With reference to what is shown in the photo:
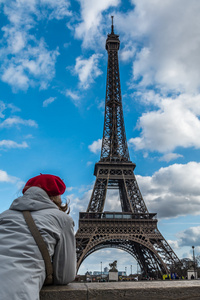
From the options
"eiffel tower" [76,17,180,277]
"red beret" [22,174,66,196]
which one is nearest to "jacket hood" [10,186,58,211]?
"red beret" [22,174,66,196]

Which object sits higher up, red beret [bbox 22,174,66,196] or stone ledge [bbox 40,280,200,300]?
red beret [bbox 22,174,66,196]

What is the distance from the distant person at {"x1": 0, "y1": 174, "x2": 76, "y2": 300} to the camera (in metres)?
1.92

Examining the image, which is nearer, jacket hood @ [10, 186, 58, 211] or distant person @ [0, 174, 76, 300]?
distant person @ [0, 174, 76, 300]

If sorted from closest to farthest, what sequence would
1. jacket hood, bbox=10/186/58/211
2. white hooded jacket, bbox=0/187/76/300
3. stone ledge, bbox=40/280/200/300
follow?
white hooded jacket, bbox=0/187/76/300 < jacket hood, bbox=10/186/58/211 < stone ledge, bbox=40/280/200/300

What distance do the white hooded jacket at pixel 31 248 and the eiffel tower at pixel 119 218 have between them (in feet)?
111

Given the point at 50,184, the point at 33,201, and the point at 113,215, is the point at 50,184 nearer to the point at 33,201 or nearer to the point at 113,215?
the point at 33,201

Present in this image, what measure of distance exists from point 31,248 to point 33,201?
1.61ft

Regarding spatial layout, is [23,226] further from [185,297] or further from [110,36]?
[110,36]

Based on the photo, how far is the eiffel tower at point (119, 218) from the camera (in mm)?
36156

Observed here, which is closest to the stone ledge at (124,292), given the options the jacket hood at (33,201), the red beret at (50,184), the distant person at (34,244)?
the distant person at (34,244)

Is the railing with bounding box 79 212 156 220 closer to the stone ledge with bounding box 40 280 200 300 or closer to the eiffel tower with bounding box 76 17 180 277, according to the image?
the eiffel tower with bounding box 76 17 180 277

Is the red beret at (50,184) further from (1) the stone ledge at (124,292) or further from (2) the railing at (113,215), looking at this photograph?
(2) the railing at (113,215)

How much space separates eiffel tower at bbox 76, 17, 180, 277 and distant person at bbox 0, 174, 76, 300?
1330 inches

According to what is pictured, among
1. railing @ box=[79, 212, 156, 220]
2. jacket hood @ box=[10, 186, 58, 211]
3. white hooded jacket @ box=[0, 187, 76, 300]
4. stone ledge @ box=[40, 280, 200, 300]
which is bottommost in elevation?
stone ledge @ box=[40, 280, 200, 300]
